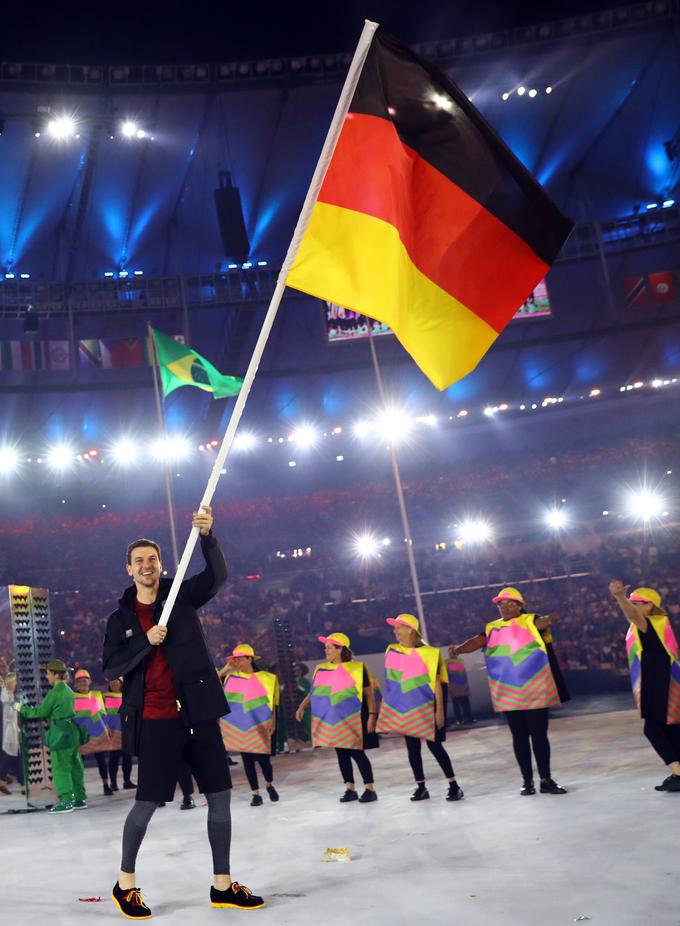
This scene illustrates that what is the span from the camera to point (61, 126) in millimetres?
20062

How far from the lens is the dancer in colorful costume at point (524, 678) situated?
→ 7867mm

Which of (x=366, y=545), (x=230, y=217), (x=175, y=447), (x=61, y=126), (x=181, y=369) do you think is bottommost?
(x=366, y=545)

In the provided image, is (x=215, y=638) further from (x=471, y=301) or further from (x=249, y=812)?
(x=471, y=301)

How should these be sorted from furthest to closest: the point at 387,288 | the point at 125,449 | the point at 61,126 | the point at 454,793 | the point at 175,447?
1. the point at 175,447
2. the point at 125,449
3. the point at 61,126
4. the point at 454,793
5. the point at 387,288

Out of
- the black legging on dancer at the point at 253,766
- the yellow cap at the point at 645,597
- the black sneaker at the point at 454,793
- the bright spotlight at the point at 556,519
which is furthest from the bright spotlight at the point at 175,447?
the yellow cap at the point at 645,597

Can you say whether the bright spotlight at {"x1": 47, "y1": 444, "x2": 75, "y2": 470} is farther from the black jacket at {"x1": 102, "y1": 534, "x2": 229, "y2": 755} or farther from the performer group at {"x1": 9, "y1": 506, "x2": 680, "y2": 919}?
the black jacket at {"x1": 102, "y1": 534, "x2": 229, "y2": 755}

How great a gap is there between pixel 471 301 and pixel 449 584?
24640 mm

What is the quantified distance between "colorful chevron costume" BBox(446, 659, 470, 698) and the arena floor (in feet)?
27.4

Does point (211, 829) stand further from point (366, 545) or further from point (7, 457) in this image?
point (366, 545)

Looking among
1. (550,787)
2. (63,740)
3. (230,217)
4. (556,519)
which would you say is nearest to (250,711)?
(63,740)

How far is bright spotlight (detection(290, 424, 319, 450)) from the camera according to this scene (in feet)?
106

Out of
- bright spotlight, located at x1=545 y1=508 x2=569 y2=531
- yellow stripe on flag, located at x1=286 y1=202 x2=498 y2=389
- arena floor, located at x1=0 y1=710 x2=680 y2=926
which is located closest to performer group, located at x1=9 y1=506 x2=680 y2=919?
arena floor, located at x1=0 y1=710 x2=680 y2=926

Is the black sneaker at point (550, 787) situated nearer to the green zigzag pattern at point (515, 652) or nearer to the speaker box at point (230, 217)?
the green zigzag pattern at point (515, 652)

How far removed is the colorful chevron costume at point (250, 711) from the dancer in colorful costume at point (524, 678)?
2642 millimetres
